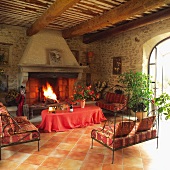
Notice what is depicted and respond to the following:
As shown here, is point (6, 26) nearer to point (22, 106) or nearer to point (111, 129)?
point (22, 106)

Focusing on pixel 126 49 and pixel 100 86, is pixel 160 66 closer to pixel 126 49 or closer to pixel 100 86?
pixel 126 49

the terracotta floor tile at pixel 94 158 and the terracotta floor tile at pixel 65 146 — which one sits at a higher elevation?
the terracotta floor tile at pixel 65 146

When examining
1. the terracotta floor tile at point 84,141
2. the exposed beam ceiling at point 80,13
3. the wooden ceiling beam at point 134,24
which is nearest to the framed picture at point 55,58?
the exposed beam ceiling at point 80,13

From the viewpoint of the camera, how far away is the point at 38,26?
6074 millimetres

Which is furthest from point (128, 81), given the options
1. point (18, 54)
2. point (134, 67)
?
point (18, 54)

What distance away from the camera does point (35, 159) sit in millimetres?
3494

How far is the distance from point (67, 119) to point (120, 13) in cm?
347

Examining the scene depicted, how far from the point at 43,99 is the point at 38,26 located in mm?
3329

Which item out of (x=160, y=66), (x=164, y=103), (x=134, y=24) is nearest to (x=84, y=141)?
(x=164, y=103)

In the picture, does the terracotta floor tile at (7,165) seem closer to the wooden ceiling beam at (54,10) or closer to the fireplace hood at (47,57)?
the wooden ceiling beam at (54,10)

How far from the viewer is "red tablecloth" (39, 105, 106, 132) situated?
5.16m

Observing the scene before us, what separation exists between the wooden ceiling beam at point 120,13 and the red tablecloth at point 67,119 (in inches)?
116

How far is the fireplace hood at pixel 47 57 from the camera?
6.82 meters

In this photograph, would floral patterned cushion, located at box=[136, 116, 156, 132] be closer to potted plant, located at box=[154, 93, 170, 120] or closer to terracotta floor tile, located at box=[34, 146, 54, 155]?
potted plant, located at box=[154, 93, 170, 120]
